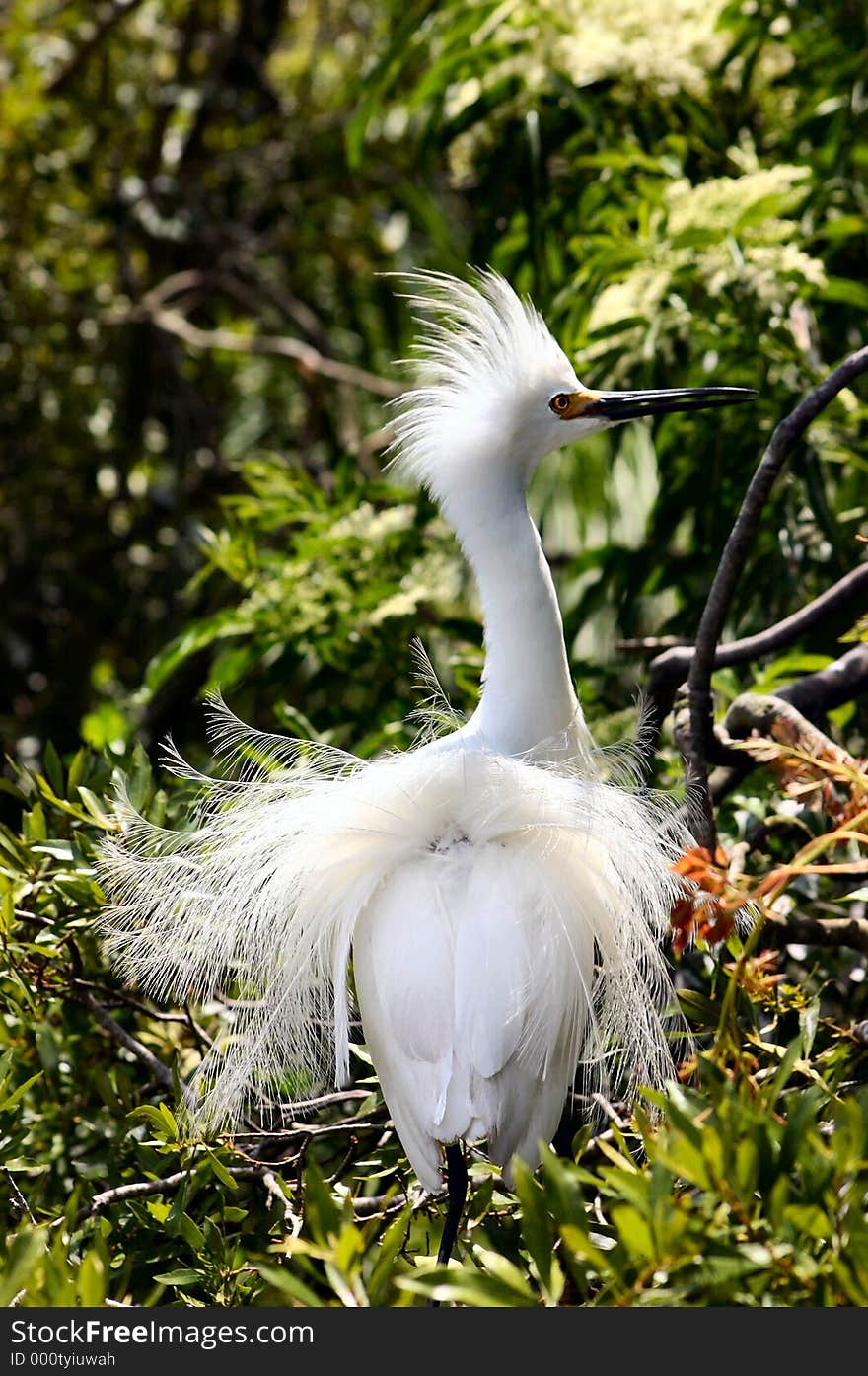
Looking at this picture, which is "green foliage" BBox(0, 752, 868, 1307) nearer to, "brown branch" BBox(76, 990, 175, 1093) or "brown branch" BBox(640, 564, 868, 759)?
"brown branch" BBox(76, 990, 175, 1093)

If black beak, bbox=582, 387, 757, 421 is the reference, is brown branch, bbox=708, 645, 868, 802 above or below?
below

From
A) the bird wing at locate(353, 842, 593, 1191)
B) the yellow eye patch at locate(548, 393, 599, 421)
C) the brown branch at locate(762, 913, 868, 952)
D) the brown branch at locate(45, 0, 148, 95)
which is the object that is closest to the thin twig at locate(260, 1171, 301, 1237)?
the bird wing at locate(353, 842, 593, 1191)

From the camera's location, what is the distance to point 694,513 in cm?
220

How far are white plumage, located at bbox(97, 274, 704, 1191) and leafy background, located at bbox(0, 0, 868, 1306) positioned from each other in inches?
3.1

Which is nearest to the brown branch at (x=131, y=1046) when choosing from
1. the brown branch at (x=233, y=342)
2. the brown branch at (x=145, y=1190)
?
the brown branch at (x=145, y=1190)

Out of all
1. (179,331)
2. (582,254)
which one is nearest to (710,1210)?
(582,254)

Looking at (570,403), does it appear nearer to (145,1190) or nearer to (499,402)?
(499,402)

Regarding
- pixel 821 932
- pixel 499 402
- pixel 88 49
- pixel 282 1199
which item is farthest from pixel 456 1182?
pixel 88 49

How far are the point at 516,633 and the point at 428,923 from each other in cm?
42

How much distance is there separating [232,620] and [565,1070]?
1075 mm

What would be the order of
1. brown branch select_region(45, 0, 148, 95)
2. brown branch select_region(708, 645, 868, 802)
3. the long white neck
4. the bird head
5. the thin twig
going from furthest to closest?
brown branch select_region(45, 0, 148, 95), the bird head, the long white neck, brown branch select_region(708, 645, 868, 802), the thin twig

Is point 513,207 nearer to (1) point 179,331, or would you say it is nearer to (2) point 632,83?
(2) point 632,83

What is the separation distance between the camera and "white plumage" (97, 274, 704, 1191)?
1.32m

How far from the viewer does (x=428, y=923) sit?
4.42ft
